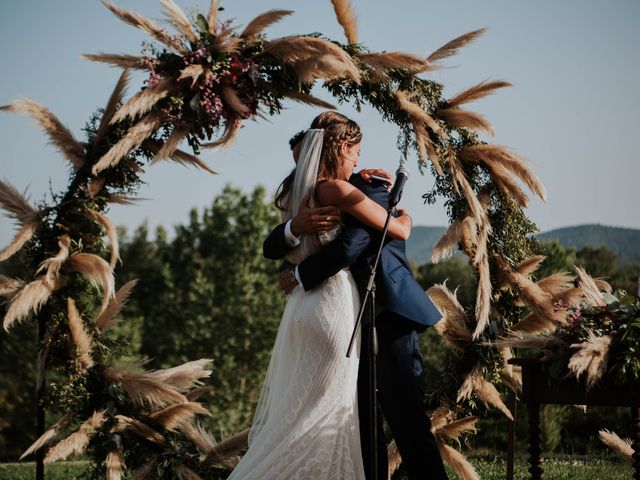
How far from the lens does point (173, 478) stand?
218 inches

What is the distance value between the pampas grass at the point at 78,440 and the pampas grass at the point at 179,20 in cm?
287

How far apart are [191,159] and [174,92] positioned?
0.52 metres

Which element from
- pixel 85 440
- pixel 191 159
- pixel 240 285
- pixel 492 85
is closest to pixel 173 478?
pixel 85 440

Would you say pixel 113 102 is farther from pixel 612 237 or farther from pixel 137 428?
pixel 612 237

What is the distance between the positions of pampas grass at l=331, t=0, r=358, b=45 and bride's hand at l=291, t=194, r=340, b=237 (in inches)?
75.9

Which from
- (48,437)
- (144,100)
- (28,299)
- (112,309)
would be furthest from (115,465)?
(144,100)

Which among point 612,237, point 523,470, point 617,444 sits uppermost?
point 612,237

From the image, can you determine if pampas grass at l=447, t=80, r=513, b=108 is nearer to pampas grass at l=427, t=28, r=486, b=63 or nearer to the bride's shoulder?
pampas grass at l=427, t=28, r=486, b=63

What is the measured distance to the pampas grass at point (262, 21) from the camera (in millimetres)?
5676

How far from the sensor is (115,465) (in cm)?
550

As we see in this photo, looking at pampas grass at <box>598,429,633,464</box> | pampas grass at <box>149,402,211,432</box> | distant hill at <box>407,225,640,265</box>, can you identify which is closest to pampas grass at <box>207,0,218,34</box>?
pampas grass at <box>149,402,211,432</box>

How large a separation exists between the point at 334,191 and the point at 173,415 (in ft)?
7.74

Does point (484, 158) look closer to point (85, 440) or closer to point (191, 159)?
point (191, 159)

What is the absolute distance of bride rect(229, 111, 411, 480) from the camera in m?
4.44
